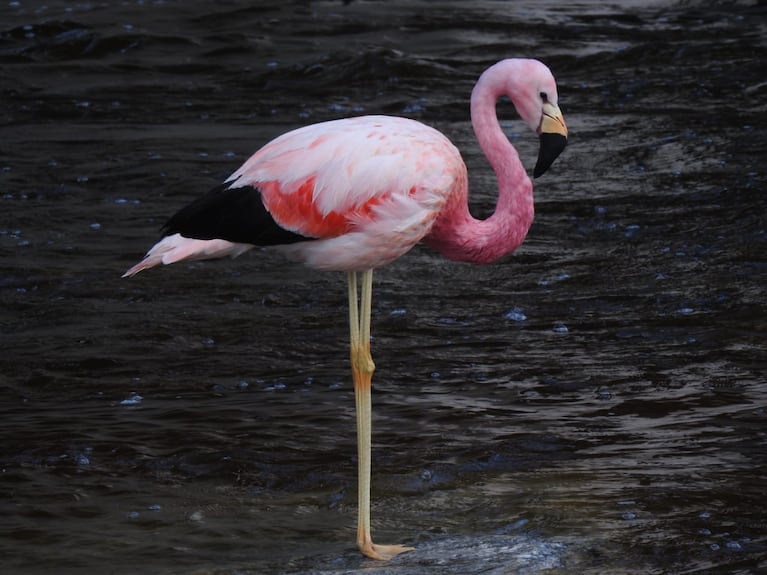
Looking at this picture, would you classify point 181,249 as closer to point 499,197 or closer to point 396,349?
point 499,197

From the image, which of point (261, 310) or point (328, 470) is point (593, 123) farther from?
point (328, 470)

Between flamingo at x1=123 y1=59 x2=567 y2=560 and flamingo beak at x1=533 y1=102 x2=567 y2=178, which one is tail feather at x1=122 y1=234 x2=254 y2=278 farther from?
flamingo beak at x1=533 y1=102 x2=567 y2=178

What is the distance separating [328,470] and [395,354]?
1.58 m

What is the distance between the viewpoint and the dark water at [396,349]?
530 centimetres

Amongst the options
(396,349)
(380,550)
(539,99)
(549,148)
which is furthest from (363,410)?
(396,349)

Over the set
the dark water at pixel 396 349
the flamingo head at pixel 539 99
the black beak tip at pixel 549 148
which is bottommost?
the dark water at pixel 396 349

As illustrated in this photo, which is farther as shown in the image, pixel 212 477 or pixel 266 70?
pixel 266 70

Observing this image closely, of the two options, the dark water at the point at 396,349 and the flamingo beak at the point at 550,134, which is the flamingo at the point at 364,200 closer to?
the flamingo beak at the point at 550,134

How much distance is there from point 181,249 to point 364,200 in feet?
2.34

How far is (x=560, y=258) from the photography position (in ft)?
29.7

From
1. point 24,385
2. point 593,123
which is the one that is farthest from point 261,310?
point 593,123

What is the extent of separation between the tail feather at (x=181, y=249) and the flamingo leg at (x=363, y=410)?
477 millimetres

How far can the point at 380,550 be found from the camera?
5.02 metres

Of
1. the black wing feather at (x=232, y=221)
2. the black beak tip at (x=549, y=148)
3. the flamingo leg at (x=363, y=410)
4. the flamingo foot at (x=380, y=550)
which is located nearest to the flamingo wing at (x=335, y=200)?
the black wing feather at (x=232, y=221)
